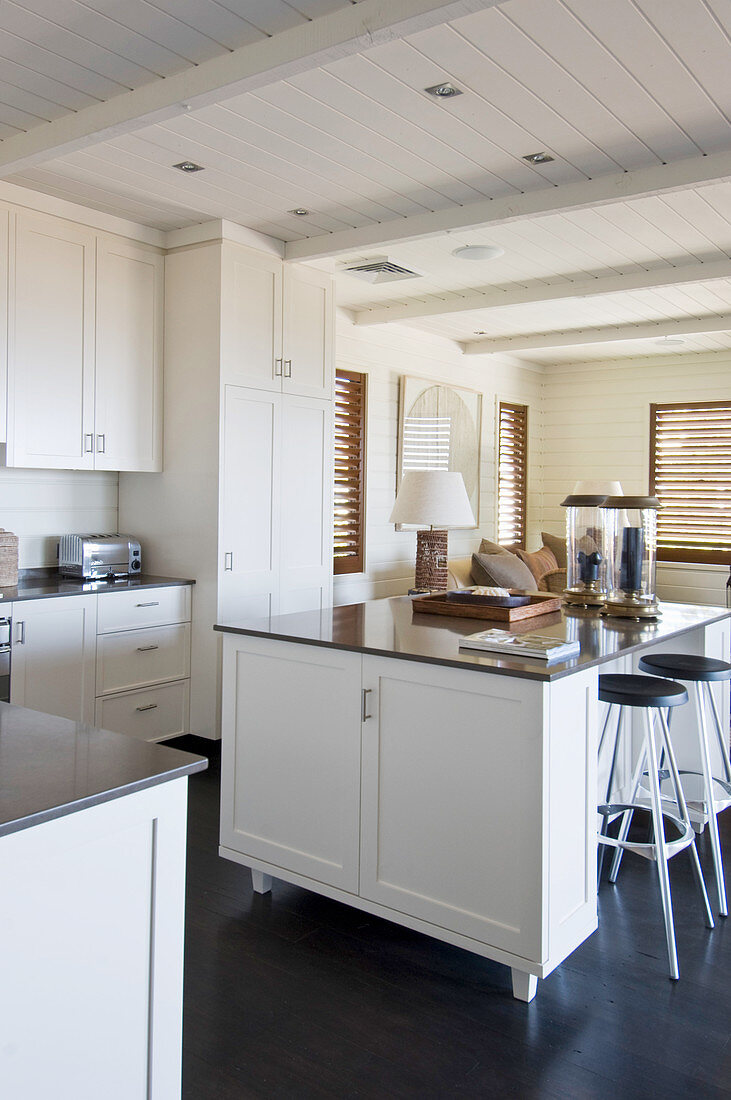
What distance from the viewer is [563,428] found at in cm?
812

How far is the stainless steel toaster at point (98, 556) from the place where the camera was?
423cm

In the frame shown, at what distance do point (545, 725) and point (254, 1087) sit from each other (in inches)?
42.6

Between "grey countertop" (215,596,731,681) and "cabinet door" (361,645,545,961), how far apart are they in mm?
51

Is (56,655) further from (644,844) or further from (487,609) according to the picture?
(644,844)

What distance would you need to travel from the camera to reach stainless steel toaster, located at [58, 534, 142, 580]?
13.9 feet

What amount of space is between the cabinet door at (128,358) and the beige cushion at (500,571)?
2.59 meters

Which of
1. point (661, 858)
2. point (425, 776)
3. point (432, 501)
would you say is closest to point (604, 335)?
point (432, 501)

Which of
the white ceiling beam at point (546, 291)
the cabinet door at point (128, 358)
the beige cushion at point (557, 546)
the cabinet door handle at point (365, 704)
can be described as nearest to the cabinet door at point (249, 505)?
the cabinet door at point (128, 358)

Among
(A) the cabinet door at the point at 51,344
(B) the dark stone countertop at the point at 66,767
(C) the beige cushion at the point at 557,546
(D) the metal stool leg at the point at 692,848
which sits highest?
(A) the cabinet door at the point at 51,344

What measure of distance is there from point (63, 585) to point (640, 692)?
8.69 feet

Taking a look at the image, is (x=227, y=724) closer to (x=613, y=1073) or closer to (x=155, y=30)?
(x=613, y=1073)

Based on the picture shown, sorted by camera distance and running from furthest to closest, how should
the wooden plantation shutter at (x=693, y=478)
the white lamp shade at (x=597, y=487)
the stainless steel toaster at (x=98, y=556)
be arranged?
the wooden plantation shutter at (x=693, y=478)
the white lamp shade at (x=597, y=487)
the stainless steel toaster at (x=98, y=556)

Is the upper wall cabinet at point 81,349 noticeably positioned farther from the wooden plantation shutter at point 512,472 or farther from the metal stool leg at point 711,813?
the wooden plantation shutter at point 512,472

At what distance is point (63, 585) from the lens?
13.3 feet
